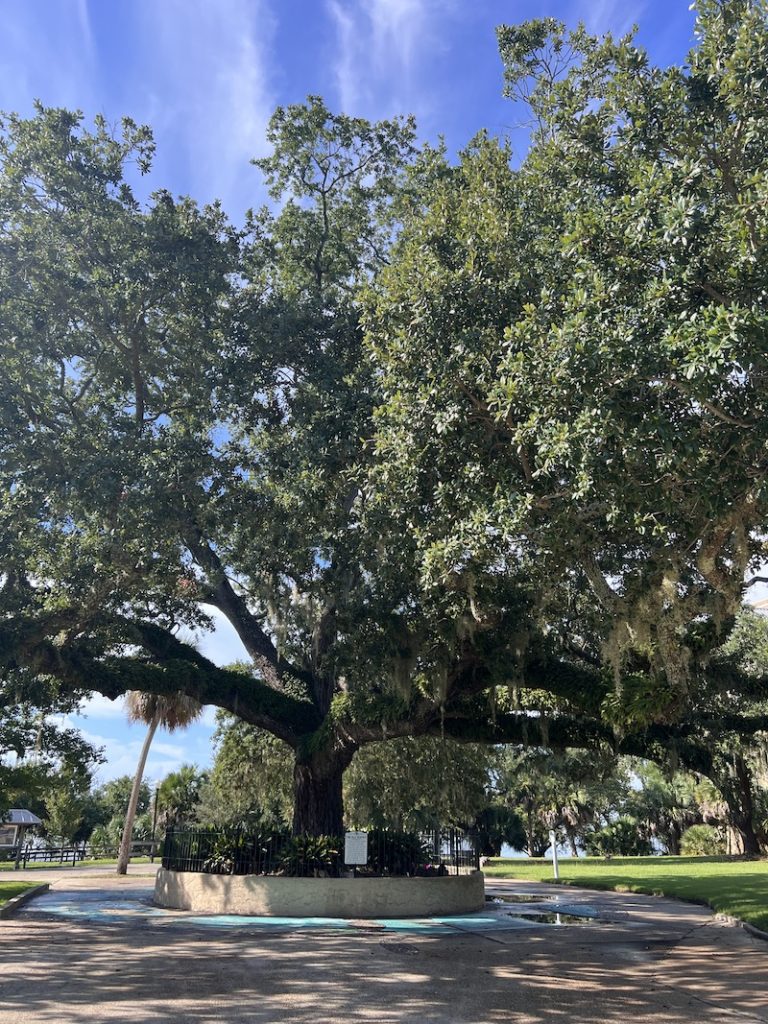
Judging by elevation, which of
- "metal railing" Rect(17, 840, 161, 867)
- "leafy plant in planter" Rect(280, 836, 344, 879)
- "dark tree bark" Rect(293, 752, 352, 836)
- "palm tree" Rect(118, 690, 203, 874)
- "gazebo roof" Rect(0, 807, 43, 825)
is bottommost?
"leafy plant in planter" Rect(280, 836, 344, 879)

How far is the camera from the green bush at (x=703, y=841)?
129ft

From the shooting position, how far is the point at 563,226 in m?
9.34

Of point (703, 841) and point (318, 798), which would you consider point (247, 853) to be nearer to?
point (318, 798)

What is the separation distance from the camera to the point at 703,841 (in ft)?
130

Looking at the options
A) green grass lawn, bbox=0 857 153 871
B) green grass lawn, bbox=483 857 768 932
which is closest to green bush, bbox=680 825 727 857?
green grass lawn, bbox=483 857 768 932

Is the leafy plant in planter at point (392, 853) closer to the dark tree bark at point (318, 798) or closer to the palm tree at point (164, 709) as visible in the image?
the dark tree bark at point (318, 798)

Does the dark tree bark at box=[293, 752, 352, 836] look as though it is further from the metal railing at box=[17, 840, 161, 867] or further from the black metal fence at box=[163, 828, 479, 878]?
the metal railing at box=[17, 840, 161, 867]

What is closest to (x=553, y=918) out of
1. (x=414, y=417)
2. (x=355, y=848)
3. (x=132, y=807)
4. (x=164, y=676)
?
(x=355, y=848)

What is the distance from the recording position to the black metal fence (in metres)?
14.8

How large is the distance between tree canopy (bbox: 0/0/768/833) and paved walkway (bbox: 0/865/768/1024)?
3.45 metres

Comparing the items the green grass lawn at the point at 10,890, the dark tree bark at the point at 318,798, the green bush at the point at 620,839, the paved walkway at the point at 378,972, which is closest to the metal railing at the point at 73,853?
the green grass lawn at the point at 10,890

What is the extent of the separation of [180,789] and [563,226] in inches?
1256

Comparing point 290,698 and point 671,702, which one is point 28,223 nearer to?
point 290,698

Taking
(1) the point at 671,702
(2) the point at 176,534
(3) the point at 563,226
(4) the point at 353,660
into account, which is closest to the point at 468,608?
(4) the point at 353,660
